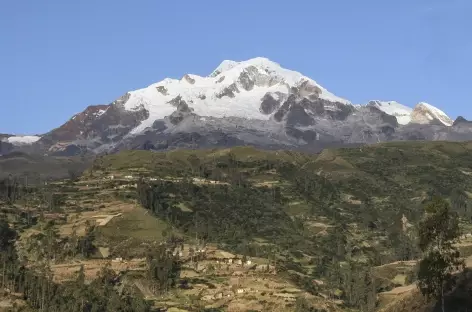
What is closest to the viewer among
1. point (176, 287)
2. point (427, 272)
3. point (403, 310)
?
point (427, 272)

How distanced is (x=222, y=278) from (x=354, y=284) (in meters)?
36.0

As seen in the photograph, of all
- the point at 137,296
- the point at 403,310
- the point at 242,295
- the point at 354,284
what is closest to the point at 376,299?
the point at 354,284

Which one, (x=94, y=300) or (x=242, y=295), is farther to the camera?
(x=242, y=295)

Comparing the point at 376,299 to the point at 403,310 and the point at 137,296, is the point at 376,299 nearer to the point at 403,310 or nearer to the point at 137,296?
the point at 403,310

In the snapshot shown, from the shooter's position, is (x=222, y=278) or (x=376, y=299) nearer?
(x=376, y=299)

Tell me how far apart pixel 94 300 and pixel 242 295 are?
128 ft

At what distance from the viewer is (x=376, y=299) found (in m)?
177

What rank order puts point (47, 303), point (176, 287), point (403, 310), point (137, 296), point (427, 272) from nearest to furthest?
point (427, 272), point (403, 310), point (47, 303), point (137, 296), point (176, 287)

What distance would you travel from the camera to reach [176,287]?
7343 inches

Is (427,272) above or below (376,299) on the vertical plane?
above

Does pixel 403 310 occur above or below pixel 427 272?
below

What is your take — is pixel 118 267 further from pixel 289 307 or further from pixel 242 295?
pixel 289 307

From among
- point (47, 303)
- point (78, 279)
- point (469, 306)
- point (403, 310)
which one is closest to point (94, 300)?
point (47, 303)

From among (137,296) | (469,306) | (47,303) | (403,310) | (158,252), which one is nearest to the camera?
(469,306)
